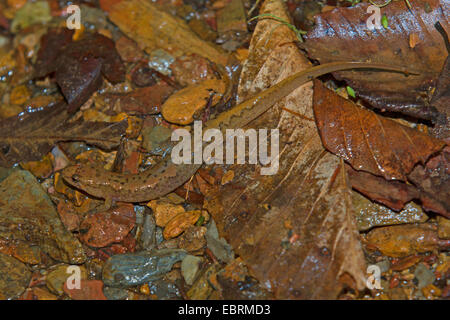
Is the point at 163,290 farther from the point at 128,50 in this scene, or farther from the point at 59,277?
the point at 128,50

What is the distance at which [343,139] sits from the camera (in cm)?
432

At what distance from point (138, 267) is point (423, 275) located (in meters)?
3.01

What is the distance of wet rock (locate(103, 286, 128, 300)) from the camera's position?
14.6ft

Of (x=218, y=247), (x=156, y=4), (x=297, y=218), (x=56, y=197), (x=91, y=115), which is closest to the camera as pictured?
(x=297, y=218)

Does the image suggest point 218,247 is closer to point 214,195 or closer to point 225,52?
point 214,195

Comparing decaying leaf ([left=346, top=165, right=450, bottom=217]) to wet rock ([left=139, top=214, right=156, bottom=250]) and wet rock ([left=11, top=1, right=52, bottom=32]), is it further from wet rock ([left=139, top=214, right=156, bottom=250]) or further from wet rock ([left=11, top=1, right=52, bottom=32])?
wet rock ([left=11, top=1, right=52, bottom=32])

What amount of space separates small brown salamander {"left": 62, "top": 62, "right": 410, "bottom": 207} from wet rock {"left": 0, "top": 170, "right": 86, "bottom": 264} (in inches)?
17.7

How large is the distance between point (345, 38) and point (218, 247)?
2.85 meters

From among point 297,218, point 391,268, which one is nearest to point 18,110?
point 297,218

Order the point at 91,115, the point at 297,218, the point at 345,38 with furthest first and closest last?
the point at 91,115 < the point at 345,38 < the point at 297,218

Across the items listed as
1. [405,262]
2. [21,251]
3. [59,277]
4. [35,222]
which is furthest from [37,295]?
[405,262]

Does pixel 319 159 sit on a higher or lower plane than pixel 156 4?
lower

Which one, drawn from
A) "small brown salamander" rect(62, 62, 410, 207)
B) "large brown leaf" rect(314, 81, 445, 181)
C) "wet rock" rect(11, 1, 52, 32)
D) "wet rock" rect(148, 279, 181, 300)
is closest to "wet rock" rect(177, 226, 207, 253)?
"wet rock" rect(148, 279, 181, 300)

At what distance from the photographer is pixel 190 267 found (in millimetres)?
4449
